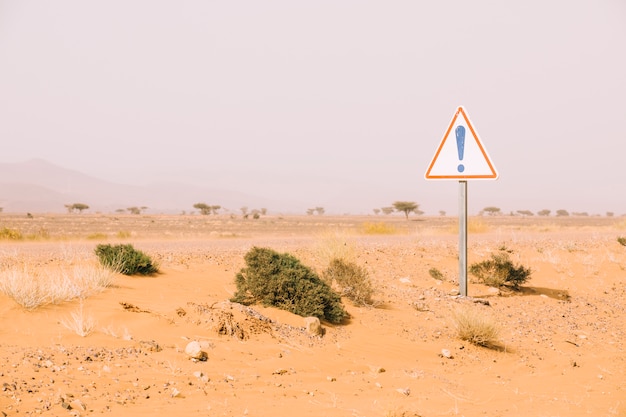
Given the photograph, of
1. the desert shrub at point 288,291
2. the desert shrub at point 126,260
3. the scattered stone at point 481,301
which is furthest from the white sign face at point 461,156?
the desert shrub at point 126,260

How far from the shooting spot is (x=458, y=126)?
9.62 meters

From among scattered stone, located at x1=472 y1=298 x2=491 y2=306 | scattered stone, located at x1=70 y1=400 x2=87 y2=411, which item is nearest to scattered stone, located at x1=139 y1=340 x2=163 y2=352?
scattered stone, located at x1=70 y1=400 x2=87 y2=411

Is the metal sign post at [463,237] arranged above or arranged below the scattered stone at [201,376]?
above

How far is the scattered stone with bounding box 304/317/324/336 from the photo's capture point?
7.00 metres

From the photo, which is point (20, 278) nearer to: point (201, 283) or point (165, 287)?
point (165, 287)

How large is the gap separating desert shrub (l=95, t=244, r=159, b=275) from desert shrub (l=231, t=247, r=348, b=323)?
1.86m

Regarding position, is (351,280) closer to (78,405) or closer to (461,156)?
(461,156)

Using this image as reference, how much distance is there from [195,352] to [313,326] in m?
1.89

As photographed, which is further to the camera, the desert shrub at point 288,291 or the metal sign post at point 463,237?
the metal sign post at point 463,237

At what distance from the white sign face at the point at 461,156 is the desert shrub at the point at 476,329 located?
8.98ft

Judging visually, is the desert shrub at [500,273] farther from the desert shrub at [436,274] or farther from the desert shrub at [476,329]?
the desert shrub at [476,329]

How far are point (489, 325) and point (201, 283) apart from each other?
440 cm

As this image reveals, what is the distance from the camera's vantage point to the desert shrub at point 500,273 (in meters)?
11.1

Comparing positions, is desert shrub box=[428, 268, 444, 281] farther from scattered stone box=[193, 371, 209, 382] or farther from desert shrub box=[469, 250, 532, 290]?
scattered stone box=[193, 371, 209, 382]
